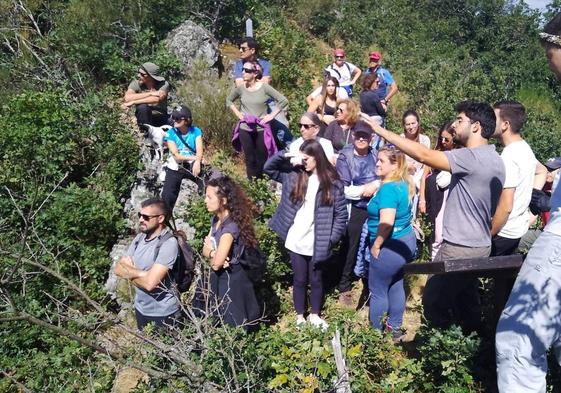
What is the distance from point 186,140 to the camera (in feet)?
19.9

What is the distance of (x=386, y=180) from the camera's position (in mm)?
4125

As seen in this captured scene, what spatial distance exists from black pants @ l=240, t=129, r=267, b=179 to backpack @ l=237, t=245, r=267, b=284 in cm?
222

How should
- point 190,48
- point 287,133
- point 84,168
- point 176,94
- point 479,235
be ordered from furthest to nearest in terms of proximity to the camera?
point 190,48 < point 176,94 < point 84,168 < point 287,133 < point 479,235

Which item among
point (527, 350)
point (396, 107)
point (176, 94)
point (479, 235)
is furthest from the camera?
point (396, 107)

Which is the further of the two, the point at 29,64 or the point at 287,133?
the point at 29,64

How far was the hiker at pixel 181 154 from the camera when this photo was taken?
5988 mm

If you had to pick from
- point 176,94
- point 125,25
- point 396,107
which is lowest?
point 396,107

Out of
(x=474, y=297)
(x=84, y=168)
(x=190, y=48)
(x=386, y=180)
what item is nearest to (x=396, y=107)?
(x=190, y=48)

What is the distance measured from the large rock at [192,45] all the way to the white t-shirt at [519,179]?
21.2ft

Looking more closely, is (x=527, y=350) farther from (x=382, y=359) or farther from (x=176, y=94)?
(x=176, y=94)

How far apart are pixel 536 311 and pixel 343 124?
353 cm

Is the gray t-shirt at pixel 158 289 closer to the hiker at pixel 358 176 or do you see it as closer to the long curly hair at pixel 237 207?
the long curly hair at pixel 237 207

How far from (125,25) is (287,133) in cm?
463

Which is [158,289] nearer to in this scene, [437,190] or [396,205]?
[396,205]
